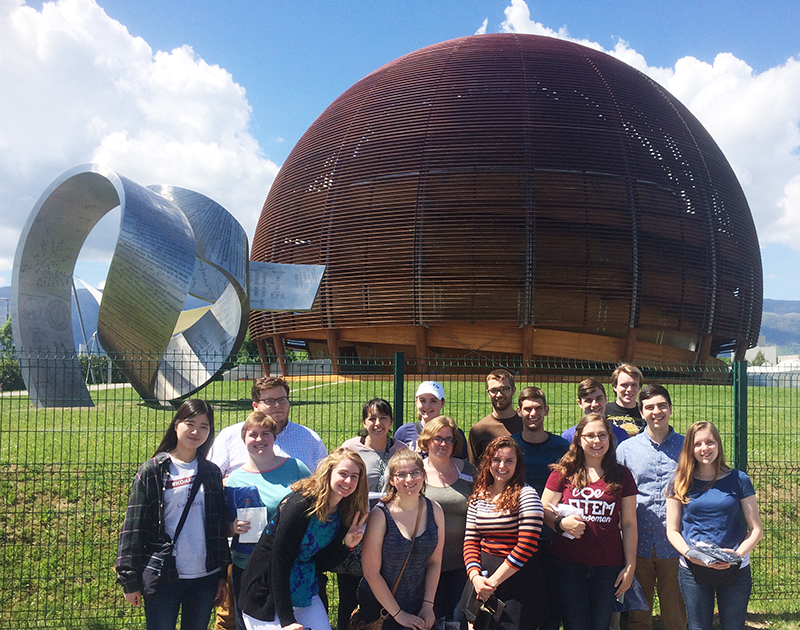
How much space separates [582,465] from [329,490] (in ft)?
4.75

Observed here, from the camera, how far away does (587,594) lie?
364 centimetres

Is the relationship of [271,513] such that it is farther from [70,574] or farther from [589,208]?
[589,208]

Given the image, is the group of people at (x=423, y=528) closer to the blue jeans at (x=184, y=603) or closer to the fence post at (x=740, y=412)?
the blue jeans at (x=184, y=603)

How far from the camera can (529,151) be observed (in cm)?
1920

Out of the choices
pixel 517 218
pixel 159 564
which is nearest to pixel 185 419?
pixel 159 564

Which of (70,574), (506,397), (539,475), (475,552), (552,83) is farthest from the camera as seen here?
(552,83)

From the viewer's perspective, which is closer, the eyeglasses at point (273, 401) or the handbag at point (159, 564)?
the handbag at point (159, 564)

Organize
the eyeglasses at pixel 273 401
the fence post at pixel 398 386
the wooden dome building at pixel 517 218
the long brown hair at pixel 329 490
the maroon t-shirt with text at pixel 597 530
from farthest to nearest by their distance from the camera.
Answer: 1. the wooden dome building at pixel 517 218
2. the fence post at pixel 398 386
3. the eyeglasses at pixel 273 401
4. the maroon t-shirt with text at pixel 597 530
5. the long brown hair at pixel 329 490

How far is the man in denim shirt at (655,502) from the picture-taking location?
4.11 meters

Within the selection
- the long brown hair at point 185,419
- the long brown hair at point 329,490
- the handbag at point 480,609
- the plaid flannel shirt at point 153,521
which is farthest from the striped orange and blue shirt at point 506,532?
the long brown hair at point 185,419

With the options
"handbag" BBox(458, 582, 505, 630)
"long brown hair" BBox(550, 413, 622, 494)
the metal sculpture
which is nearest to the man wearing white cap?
"long brown hair" BBox(550, 413, 622, 494)

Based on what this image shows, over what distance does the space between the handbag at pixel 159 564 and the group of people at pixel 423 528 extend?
14 millimetres

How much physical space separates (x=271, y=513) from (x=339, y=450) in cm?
64

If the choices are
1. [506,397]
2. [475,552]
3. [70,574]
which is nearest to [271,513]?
[475,552]
